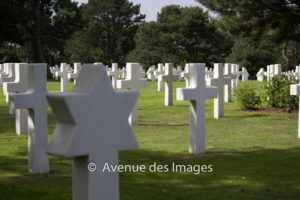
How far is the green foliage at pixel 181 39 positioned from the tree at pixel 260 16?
35.4m

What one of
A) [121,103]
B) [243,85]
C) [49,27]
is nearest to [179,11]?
Answer: [49,27]

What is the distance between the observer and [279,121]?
41.8ft

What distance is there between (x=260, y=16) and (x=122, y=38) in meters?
47.9

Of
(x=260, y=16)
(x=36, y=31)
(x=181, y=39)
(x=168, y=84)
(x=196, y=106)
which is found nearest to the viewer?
(x=196, y=106)

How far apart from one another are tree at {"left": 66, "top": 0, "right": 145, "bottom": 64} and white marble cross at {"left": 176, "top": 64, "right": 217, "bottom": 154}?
166ft

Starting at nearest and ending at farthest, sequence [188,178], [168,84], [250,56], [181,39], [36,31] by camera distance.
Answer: [188,178], [168,84], [36,31], [250,56], [181,39]

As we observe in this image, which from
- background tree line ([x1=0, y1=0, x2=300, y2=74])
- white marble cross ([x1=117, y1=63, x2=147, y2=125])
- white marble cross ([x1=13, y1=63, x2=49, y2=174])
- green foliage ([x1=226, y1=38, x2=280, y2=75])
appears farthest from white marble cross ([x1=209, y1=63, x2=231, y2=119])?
green foliage ([x1=226, y1=38, x2=280, y2=75])

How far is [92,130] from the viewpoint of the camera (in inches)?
131

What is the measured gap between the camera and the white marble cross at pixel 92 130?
321cm

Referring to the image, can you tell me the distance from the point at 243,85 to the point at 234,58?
27913 millimetres

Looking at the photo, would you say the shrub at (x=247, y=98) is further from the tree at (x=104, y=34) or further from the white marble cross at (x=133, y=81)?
the tree at (x=104, y=34)

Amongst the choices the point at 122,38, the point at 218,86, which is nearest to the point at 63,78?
the point at 218,86

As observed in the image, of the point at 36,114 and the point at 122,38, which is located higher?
the point at 122,38

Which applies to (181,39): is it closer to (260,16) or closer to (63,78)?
(63,78)
